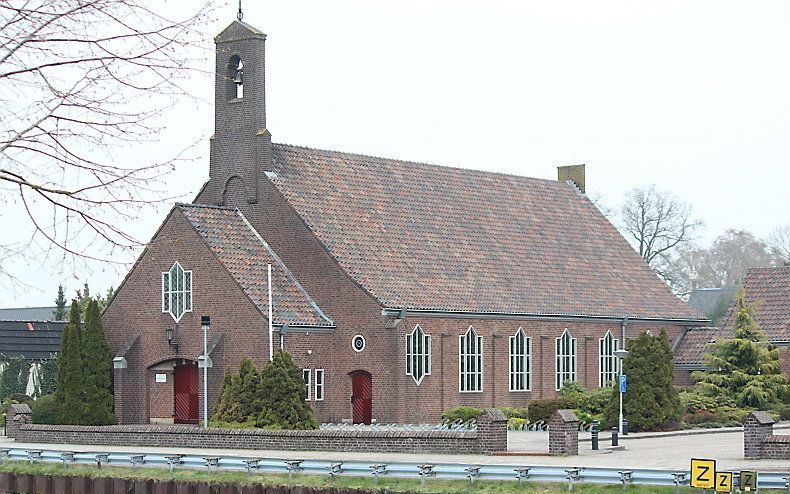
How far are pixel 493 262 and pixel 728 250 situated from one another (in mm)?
74539

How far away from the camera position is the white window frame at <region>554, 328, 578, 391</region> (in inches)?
2302

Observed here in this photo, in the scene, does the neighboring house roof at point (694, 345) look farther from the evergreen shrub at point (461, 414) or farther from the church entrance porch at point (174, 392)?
the church entrance porch at point (174, 392)

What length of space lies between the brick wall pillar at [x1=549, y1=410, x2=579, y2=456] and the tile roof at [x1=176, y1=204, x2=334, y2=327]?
1534 cm

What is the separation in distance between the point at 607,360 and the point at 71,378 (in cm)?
2264

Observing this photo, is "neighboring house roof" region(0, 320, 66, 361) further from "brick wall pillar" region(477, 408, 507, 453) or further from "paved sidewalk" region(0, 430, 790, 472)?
"brick wall pillar" region(477, 408, 507, 453)

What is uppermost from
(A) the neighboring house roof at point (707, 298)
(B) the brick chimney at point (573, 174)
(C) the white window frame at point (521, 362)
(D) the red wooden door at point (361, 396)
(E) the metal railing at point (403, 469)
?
(B) the brick chimney at point (573, 174)

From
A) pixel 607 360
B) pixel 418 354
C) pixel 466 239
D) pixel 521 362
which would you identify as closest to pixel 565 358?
pixel 607 360

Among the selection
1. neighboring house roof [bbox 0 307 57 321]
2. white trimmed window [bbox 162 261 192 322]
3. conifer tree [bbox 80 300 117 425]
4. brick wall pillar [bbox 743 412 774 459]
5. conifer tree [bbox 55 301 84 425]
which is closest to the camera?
brick wall pillar [bbox 743 412 774 459]

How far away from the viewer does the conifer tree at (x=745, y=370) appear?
177 ft

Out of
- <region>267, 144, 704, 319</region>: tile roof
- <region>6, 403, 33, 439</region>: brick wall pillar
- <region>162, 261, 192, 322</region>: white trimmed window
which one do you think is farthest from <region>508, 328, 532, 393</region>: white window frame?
<region>6, 403, 33, 439</region>: brick wall pillar

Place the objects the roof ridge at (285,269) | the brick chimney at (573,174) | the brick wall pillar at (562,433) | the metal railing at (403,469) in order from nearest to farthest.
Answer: the metal railing at (403,469)
the brick wall pillar at (562,433)
the roof ridge at (285,269)
the brick chimney at (573,174)

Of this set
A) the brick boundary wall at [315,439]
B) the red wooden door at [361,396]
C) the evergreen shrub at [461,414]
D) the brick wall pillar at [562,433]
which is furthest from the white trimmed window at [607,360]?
the brick boundary wall at [315,439]

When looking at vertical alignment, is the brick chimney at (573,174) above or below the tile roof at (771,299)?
above

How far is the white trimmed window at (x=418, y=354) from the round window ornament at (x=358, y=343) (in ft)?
5.28
